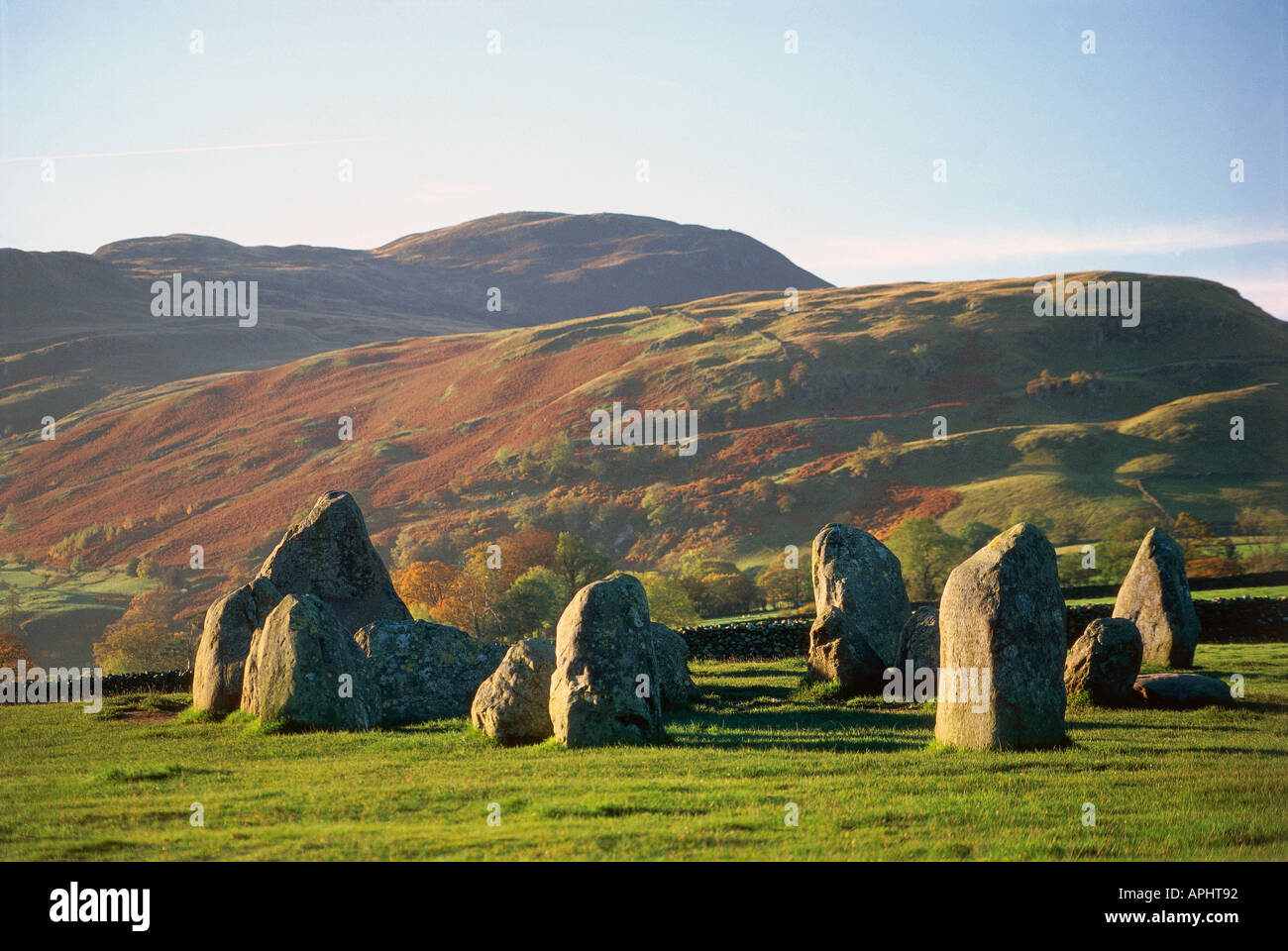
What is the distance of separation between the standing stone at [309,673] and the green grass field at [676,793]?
0.79 m

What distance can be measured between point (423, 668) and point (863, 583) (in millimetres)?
12290

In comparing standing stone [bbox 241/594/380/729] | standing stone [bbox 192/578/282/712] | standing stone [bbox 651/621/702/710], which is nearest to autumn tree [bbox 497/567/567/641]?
standing stone [bbox 651/621/702/710]

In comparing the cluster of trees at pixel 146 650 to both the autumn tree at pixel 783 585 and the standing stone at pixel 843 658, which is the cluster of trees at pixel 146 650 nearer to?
the autumn tree at pixel 783 585

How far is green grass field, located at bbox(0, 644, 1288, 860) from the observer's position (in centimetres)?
1092

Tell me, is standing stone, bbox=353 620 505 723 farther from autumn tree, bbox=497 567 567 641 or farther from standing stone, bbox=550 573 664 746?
autumn tree, bbox=497 567 567 641

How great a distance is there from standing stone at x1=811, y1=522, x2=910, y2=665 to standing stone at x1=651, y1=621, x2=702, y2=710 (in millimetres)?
5579

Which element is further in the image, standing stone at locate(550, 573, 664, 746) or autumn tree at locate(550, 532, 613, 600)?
autumn tree at locate(550, 532, 613, 600)

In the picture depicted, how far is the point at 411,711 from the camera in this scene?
21.4m

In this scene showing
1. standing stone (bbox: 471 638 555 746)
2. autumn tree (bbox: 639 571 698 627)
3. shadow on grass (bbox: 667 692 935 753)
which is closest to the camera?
shadow on grass (bbox: 667 692 935 753)

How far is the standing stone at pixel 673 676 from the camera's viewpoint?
22984 mm

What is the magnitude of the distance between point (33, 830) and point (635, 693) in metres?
8.47

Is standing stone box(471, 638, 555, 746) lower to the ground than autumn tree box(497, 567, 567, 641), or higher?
higher

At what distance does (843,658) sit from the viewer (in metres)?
23.8
